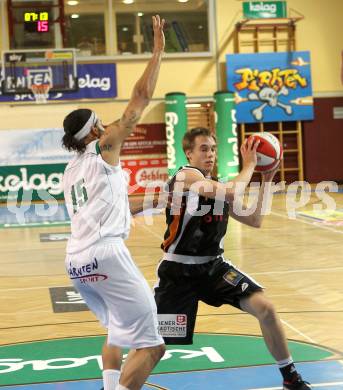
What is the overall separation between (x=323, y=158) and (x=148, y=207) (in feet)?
63.6

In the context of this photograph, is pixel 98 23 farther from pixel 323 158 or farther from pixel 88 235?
pixel 88 235

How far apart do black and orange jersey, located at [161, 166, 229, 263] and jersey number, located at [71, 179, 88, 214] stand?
90 cm

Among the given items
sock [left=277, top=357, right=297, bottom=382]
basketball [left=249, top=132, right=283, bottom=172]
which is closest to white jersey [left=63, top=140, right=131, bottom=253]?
basketball [left=249, top=132, right=283, bottom=172]

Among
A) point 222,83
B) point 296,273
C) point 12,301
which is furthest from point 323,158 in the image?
point 12,301

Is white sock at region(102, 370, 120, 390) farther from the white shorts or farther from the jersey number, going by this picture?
the jersey number

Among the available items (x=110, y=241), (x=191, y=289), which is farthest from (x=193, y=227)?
(x=110, y=241)

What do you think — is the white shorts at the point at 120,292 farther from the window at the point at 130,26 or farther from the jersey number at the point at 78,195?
the window at the point at 130,26

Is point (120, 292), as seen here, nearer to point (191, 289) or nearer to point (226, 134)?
point (191, 289)

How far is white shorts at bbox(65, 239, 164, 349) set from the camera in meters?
3.67

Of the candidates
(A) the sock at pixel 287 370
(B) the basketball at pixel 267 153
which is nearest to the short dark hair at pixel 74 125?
(B) the basketball at pixel 267 153

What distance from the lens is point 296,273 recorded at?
8805 mm

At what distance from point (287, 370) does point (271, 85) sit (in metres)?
18.6

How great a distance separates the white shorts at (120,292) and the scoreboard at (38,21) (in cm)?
1626

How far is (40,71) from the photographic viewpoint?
66.7ft
